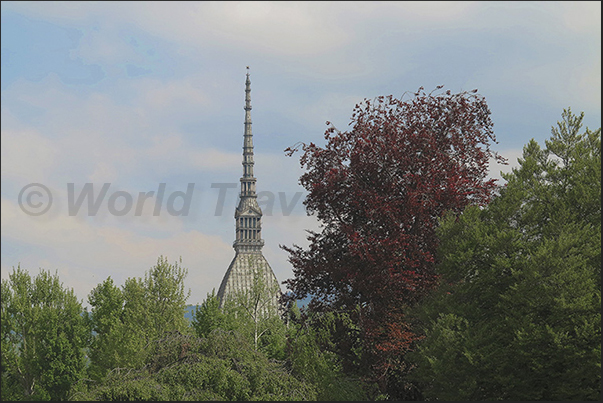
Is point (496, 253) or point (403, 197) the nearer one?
point (496, 253)

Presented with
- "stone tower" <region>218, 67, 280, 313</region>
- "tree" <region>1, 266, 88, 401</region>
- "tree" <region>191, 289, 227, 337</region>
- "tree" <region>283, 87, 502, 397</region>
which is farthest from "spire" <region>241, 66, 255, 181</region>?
"tree" <region>283, 87, 502, 397</region>

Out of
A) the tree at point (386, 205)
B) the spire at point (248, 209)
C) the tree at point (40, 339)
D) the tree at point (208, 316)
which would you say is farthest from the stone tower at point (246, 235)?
the tree at point (386, 205)

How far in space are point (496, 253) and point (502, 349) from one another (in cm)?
280

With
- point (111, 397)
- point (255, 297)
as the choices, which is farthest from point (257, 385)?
point (255, 297)

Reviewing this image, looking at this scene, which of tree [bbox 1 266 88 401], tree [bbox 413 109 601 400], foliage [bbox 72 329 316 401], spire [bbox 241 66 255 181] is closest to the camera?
foliage [bbox 72 329 316 401]

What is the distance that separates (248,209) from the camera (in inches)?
4065

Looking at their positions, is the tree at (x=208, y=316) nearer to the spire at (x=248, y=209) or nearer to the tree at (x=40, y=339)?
the tree at (x=40, y=339)

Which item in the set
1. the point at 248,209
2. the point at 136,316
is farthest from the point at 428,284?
the point at 248,209

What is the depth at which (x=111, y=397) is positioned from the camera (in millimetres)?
19562

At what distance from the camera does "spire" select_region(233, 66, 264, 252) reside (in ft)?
322

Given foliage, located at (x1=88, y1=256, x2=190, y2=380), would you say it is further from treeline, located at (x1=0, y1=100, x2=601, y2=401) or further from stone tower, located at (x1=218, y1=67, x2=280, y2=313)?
stone tower, located at (x1=218, y1=67, x2=280, y2=313)

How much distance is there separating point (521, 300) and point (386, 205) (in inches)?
193

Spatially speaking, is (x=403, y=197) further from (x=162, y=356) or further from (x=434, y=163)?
(x=162, y=356)

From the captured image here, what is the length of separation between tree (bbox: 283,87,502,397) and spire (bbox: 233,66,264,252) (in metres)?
71.2
